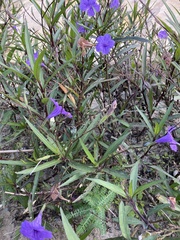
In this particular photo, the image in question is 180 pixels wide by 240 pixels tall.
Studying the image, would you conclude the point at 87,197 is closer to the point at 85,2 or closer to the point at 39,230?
the point at 39,230

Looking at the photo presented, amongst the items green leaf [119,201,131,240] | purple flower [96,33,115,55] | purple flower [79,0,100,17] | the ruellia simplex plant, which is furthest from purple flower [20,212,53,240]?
purple flower [79,0,100,17]

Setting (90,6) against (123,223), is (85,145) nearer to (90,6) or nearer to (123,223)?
(123,223)

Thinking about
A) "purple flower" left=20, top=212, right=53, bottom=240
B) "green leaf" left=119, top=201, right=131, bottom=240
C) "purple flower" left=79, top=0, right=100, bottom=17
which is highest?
"purple flower" left=79, top=0, right=100, bottom=17

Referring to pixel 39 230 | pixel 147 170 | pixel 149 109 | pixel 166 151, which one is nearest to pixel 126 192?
pixel 39 230

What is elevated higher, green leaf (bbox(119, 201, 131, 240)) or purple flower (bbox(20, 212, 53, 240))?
purple flower (bbox(20, 212, 53, 240))

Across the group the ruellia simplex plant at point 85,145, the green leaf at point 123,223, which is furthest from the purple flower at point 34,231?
the green leaf at point 123,223

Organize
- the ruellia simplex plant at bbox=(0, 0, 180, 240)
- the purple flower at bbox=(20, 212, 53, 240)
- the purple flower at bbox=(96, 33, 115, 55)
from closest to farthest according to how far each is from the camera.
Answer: the purple flower at bbox=(20, 212, 53, 240) < the ruellia simplex plant at bbox=(0, 0, 180, 240) < the purple flower at bbox=(96, 33, 115, 55)

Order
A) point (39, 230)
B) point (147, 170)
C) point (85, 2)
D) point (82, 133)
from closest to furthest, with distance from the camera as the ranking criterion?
point (39, 230), point (82, 133), point (85, 2), point (147, 170)

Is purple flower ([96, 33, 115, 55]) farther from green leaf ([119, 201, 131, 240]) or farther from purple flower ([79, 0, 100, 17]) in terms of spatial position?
Answer: green leaf ([119, 201, 131, 240])

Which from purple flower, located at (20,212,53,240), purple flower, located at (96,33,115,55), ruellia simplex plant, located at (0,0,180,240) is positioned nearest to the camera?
purple flower, located at (20,212,53,240)

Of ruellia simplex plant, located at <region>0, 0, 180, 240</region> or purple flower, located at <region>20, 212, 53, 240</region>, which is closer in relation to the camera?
purple flower, located at <region>20, 212, 53, 240</region>

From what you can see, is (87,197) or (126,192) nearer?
(126,192)
